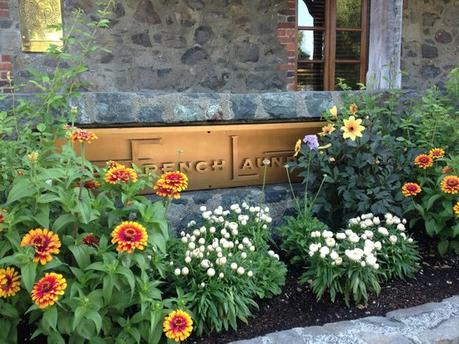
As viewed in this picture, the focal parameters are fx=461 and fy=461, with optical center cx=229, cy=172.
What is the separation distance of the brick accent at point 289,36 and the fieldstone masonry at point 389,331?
419cm

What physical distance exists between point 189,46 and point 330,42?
6.37 ft

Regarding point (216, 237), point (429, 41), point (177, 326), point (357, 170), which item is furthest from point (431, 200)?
point (429, 41)

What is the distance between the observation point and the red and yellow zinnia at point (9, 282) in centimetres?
149

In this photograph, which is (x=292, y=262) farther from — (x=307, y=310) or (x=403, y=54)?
(x=403, y=54)

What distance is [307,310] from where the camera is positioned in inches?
81.8

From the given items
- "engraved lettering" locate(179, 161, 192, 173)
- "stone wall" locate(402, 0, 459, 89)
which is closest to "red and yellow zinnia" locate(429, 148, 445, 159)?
"engraved lettering" locate(179, 161, 192, 173)

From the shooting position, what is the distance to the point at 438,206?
8.19 ft

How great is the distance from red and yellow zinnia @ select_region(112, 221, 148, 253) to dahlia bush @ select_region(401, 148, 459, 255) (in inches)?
57.3

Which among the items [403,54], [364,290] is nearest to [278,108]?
[364,290]

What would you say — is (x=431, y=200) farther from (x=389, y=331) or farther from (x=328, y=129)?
(x=389, y=331)

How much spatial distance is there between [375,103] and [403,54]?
3803 millimetres

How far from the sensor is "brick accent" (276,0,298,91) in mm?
5688

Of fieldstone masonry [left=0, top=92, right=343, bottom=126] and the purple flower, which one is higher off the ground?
fieldstone masonry [left=0, top=92, right=343, bottom=126]

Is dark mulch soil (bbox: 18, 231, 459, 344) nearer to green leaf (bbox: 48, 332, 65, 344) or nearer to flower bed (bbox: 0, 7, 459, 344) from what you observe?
flower bed (bbox: 0, 7, 459, 344)
